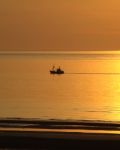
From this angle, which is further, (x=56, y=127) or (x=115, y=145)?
(x=56, y=127)

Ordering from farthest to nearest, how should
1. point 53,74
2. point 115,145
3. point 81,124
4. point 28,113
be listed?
point 53,74, point 28,113, point 81,124, point 115,145

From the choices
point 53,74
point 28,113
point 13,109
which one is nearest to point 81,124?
point 28,113

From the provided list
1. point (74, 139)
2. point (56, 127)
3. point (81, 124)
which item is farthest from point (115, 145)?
point (81, 124)

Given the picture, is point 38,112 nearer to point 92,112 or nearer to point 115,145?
point 92,112

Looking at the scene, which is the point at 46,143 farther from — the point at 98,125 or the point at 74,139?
the point at 98,125

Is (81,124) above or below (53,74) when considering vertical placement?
below

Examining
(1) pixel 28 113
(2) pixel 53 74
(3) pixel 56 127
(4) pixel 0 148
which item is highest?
(2) pixel 53 74

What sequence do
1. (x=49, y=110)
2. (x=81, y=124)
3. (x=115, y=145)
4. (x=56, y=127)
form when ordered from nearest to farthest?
(x=115, y=145) < (x=56, y=127) < (x=81, y=124) < (x=49, y=110)

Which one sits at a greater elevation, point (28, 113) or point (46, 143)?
point (28, 113)

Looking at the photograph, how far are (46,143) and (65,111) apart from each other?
36.2 feet

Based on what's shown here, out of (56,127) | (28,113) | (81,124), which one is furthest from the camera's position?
(28,113)

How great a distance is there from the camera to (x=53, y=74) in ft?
209

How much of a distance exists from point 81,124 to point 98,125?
442 mm

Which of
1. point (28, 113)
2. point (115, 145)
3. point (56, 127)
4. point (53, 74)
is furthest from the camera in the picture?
point (53, 74)
